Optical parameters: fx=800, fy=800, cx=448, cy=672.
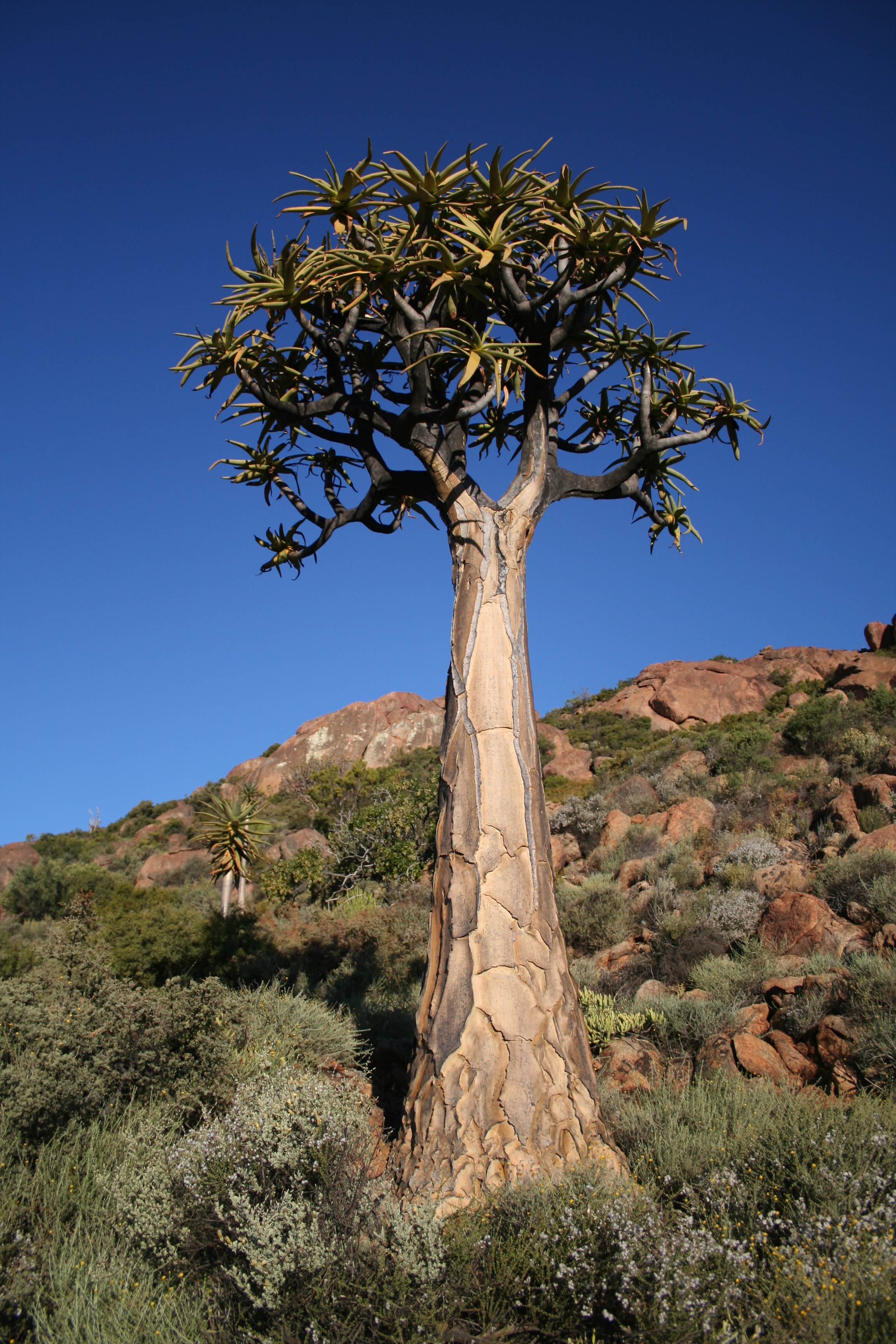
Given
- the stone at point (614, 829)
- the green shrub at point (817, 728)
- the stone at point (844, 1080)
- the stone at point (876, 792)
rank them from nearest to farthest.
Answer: the stone at point (844, 1080)
the stone at point (876, 792)
the stone at point (614, 829)
the green shrub at point (817, 728)

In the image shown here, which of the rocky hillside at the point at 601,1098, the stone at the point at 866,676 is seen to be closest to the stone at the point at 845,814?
the rocky hillside at the point at 601,1098

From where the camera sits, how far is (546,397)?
6102mm

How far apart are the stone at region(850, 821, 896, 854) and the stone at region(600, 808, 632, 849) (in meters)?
5.42

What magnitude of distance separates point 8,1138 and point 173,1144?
38.4 inches

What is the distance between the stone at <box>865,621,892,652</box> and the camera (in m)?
29.7

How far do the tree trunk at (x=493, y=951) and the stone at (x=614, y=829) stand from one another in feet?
32.4

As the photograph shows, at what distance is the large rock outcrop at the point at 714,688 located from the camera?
3284cm

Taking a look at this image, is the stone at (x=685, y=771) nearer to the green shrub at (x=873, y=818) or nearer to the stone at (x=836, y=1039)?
the green shrub at (x=873, y=818)

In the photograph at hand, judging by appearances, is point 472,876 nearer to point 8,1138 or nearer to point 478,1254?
point 478,1254

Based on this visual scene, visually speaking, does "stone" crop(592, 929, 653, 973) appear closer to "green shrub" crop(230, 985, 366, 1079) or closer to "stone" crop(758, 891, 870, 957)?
"stone" crop(758, 891, 870, 957)

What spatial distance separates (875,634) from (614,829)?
20224 mm

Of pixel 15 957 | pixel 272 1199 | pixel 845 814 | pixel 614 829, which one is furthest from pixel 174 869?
pixel 272 1199

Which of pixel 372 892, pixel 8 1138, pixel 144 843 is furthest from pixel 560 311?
pixel 144 843

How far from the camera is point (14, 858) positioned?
1136 inches
